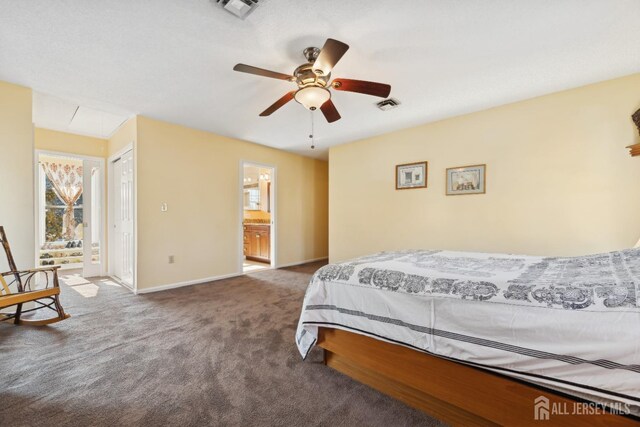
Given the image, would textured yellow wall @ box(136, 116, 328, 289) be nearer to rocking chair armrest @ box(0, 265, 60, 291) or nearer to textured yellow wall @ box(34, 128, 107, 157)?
rocking chair armrest @ box(0, 265, 60, 291)

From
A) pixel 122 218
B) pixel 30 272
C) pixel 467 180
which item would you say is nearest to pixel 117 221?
pixel 122 218

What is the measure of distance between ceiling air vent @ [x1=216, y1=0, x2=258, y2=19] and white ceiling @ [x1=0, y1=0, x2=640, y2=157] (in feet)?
0.18

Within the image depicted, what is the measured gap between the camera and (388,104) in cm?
333

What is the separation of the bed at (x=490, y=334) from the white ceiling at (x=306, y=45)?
173cm

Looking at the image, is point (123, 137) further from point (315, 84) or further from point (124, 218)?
point (315, 84)

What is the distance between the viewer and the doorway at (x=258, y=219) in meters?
5.54

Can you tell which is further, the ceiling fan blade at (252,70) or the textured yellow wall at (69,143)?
the textured yellow wall at (69,143)

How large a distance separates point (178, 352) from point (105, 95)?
116 inches

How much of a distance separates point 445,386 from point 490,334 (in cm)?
39

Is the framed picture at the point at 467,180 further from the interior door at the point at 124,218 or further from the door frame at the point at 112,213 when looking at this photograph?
the interior door at the point at 124,218

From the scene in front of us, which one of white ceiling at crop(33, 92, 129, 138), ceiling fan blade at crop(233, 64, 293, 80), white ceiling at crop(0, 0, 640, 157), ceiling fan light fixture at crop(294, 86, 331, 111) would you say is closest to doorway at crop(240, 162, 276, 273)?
white ceiling at crop(33, 92, 129, 138)

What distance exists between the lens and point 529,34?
2.05 metres

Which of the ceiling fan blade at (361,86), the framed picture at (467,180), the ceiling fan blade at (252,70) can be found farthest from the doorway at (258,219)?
the framed picture at (467,180)

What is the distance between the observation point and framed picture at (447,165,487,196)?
354 cm
